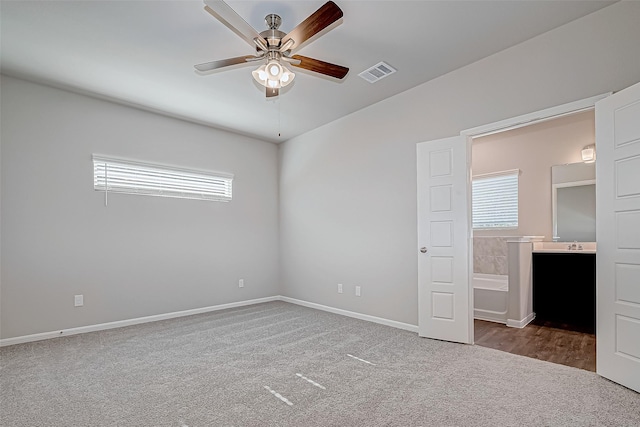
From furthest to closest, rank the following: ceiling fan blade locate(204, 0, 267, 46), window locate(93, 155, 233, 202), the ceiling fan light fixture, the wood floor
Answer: window locate(93, 155, 233, 202), the wood floor, the ceiling fan light fixture, ceiling fan blade locate(204, 0, 267, 46)

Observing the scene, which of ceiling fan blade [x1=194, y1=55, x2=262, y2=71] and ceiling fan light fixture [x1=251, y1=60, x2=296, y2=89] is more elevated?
ceiling fan blade [x1=194, y1=55, x2=262, y2=71]

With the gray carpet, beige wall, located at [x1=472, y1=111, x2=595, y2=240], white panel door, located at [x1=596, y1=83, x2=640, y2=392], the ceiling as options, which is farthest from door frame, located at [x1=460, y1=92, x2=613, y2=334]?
beige wall, located at [x1=472, y1=111, x2=595, y2=240]

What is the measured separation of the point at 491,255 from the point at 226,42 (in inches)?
187

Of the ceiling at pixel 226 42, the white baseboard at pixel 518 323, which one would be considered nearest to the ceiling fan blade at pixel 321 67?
the ceiling at pixel 226 42

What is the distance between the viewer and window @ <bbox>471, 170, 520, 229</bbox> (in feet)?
16.4

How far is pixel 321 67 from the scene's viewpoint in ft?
8.34

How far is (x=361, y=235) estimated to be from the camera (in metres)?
4.35

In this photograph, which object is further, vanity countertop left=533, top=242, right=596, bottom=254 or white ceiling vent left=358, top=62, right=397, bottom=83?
vanity countertop left=533, top=242, right=596, bottom=254

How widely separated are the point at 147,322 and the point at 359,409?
3311mm

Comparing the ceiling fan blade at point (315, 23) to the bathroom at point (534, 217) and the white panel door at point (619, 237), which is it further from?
the bathroom at point (534, 217)

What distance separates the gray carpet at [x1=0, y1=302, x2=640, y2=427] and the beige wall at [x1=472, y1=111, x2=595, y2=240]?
8.71 feet

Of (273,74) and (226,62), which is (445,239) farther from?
(226,62)

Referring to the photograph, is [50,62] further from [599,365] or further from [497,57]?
[599,365]

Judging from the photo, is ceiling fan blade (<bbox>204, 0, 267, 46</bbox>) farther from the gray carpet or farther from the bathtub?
the bathtub
